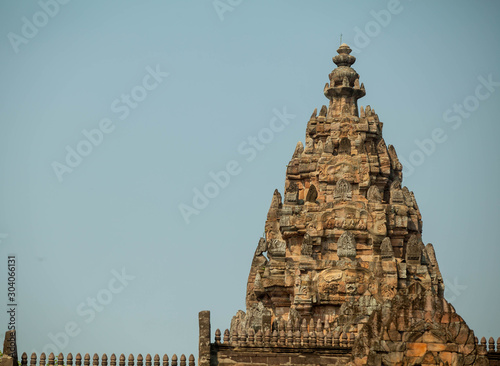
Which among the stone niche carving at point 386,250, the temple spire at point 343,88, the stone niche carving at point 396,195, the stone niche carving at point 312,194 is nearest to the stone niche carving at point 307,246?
the stone niche carving at point 312,194

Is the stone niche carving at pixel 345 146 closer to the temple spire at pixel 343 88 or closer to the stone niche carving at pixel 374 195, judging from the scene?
the temple spire at pixel 343 88

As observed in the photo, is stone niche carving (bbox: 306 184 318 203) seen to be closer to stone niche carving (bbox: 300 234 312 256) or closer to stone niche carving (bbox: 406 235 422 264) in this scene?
stone niche carving (bbox: 300 234 312 256)

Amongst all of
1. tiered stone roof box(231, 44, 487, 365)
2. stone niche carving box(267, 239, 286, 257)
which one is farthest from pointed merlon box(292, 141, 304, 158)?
stone niche carving box(267, 239, 286, 257)

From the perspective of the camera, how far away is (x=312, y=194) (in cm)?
7956

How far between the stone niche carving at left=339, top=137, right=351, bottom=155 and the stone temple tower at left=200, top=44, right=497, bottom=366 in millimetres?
51

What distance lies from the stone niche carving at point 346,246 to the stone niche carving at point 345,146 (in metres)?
6.40

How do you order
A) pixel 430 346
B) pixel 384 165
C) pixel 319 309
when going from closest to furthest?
pixel 430 346 < pixel 319 309 < pixel 384 165

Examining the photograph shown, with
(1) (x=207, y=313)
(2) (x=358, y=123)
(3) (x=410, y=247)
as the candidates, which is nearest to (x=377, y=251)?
(3) (x=410, y=247)

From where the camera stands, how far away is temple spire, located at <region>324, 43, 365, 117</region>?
8238cm

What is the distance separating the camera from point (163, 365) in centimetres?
5616

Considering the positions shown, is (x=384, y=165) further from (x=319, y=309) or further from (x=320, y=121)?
(x=319, y=309)

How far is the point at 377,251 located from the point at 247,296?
8.07 meters

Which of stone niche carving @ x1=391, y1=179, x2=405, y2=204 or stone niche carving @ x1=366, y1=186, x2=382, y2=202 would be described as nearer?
stone niche carving @ x1=366, y1=186, x2=382, y2=202

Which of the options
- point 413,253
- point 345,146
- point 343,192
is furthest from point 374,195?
point 345,146
